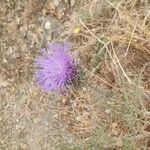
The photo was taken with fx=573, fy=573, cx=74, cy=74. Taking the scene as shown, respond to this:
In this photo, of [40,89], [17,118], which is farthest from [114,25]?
[17,118]

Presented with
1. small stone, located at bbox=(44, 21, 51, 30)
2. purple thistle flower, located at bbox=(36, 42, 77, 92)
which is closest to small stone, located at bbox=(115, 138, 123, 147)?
purple thistle flower, located at bbox=(36, 42, 77, 92)

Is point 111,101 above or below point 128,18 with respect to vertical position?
below

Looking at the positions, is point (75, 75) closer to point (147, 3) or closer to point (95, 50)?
point (95, 50)

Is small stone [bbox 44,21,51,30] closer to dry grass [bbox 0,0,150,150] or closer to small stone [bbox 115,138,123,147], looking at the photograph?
dry grass [bbox 0,0,150,150]

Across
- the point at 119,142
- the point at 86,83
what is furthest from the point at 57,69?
the point at 119,142

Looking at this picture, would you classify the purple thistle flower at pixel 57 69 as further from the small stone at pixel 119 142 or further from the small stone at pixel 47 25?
the small stone at pixel 119 142

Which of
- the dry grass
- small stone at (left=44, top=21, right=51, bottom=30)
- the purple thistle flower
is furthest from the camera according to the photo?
small stone at (left=44, top=21, right=51, bottom=30)

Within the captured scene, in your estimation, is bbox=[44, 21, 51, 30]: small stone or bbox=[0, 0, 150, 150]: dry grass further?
bbox=[44, 21, 51, 30]: small stone

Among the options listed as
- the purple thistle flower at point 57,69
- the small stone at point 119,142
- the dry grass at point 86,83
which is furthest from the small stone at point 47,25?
the small stone at point 119,142
